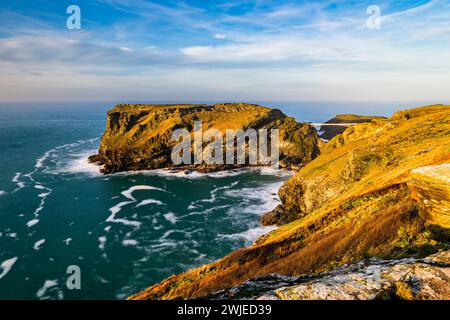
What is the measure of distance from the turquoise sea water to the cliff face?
11.2 metres

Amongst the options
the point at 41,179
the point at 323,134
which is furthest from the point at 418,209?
the point at 323,134

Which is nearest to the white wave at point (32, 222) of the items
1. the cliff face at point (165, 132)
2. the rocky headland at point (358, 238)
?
the cliff face at point (165, 132)

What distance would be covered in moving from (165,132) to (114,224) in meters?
74.0

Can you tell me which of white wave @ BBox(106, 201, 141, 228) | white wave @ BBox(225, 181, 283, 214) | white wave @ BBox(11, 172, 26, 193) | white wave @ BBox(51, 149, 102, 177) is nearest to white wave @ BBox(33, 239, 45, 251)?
white wave @ BBox(106, 201, 141, 228)

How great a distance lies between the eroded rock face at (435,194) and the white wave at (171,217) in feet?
208

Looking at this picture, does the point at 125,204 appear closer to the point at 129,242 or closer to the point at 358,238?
the point at 129,242

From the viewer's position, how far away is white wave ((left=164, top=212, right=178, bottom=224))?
7338cm

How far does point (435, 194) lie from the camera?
14.0 meters

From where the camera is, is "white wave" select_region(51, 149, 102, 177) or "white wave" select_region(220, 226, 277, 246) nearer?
"white wave" select_region(220, 226, 277, 246)

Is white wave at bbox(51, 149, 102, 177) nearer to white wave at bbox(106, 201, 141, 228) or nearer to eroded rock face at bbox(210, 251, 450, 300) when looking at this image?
white wave at bbox(106, 201, 141, 228)

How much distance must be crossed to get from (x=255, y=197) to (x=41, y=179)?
76.1 m

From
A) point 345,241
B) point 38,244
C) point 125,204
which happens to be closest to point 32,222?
point 38,244
